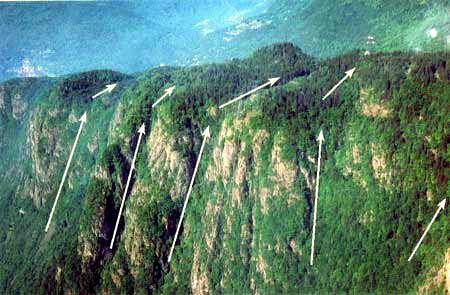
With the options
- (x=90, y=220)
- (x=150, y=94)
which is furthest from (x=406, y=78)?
(x=90, y=220)

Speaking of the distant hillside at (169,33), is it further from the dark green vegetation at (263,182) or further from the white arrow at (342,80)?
the white arrow at (342,80)

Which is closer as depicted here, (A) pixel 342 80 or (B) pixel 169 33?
(A) pixel 342 80

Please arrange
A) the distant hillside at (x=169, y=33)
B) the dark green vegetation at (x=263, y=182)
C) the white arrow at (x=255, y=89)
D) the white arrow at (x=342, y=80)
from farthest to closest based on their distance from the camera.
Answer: the distant hillside at (x=169, y=33)
the white arrow at (x=255, y=89)
the white arrow at (x=342, y=80)
the dark green vegetation at (x=263, y=182)

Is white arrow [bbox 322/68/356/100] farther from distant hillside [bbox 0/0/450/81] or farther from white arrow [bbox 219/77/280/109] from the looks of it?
white arrow [bbox 219/77/280/109]

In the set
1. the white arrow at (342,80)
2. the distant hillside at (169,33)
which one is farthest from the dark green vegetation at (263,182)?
the distant hillside at (169,33)

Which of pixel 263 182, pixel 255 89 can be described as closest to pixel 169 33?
pixel 255 89

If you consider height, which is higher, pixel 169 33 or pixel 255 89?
pixel 169 33

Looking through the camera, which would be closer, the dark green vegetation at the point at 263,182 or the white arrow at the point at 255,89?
the dark green vegetation at the point at 263,182

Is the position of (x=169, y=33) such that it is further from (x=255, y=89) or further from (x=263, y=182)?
(x=263, y=182)

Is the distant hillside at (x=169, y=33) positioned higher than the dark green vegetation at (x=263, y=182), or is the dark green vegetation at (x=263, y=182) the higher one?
Result: the distant hillside at (x=169, y=33)
